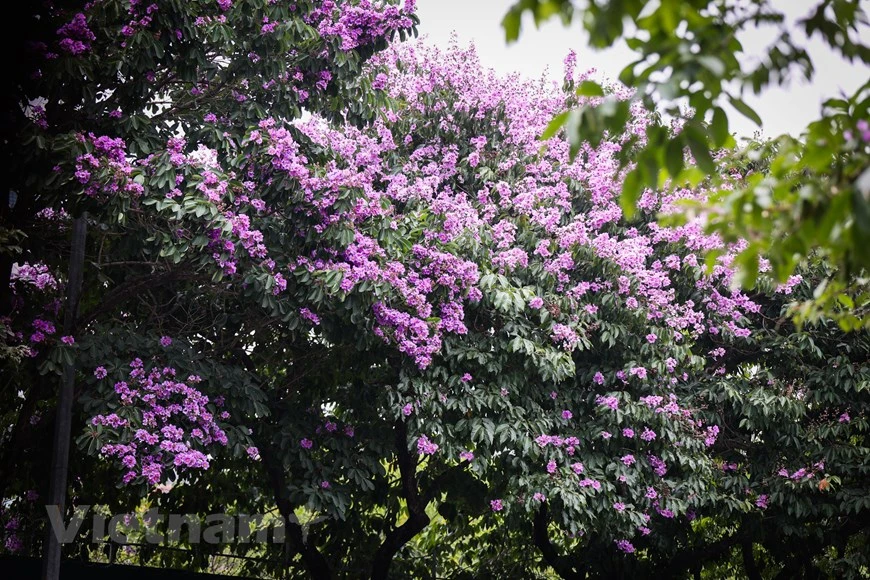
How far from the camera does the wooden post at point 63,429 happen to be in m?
8.27

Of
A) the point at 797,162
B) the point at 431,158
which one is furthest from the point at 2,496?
the point at 797,162

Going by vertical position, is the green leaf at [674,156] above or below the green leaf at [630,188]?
above

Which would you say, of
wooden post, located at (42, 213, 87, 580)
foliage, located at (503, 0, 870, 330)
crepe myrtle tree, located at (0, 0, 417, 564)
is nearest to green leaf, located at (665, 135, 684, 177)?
foliage, located at (503, 0, 870, 330)

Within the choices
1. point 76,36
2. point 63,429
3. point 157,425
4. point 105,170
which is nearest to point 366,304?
point 157,425

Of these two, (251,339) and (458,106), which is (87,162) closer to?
(251,339)

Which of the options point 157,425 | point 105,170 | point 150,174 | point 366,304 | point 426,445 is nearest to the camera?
point 105,170

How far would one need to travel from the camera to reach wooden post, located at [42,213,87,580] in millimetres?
8266

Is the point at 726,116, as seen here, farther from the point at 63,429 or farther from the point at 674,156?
the point at 63,429

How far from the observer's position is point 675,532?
12391mm

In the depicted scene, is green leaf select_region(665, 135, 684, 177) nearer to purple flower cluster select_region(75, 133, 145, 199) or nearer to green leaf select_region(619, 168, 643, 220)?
green leaf select_region(619, 168, 643, 220)

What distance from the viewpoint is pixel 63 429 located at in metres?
8.38

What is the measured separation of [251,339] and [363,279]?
99.7 inches

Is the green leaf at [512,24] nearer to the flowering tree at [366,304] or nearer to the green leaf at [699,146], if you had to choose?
the green leaf at [699,146]

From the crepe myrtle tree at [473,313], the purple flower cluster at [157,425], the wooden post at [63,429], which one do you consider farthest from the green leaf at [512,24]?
the purple flower cluster at [157,425]
